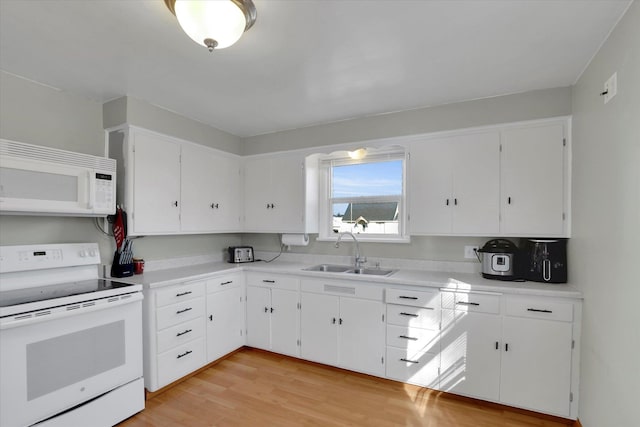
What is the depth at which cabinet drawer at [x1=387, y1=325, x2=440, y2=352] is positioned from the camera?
2.53 m

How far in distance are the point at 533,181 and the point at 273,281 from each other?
2476 mm

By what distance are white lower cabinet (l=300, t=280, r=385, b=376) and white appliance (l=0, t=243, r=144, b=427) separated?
1.41m

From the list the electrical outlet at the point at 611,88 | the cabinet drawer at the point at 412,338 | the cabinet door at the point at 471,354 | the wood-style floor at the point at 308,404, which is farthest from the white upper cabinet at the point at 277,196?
the electrical outlet at the point at 611,88

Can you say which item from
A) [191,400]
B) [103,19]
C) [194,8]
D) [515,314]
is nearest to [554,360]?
[515,314]

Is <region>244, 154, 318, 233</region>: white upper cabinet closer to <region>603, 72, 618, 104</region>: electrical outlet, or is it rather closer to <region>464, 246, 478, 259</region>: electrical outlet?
<region>464, 246, 478, 259</region>: electrical outlet

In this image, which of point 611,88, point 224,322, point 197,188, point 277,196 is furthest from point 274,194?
point 611,88

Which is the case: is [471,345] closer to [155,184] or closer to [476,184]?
[476,184]

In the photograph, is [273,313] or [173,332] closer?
[173,332]

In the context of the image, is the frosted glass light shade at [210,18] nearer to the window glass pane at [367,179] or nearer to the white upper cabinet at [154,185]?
the white upper cabinet at [154,185]

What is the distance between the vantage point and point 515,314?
2275mm

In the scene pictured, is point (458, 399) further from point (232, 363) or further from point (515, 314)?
point (232, 363)

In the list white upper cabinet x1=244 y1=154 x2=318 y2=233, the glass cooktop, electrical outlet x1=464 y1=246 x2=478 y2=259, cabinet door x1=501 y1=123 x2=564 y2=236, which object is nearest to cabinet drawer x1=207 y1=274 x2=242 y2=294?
white upper cabinet x1=244 y1=154 x2=318 y2=233

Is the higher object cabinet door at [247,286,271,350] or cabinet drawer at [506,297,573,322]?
cabinet drawer at [506,297,573,322]

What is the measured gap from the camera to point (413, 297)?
2582mm
